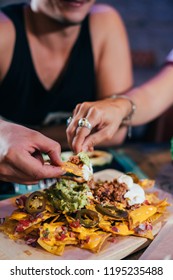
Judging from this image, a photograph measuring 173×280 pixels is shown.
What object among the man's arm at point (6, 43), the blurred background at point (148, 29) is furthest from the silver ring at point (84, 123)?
the blurred background at point (148, 29)

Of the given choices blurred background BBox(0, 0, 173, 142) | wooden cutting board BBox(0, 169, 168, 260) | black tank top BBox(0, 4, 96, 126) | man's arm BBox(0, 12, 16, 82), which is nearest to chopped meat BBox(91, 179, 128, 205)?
wooden cutting board BBox(0, 169, 168, 260)

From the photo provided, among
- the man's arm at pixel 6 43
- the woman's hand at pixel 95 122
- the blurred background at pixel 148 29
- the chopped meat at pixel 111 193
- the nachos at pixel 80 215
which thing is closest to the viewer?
the nachos at pixel 80 215

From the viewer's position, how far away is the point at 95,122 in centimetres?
181

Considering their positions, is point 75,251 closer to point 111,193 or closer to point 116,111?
point 111,193

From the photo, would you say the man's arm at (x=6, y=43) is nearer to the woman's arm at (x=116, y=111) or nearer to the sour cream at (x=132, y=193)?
the woman's arm at (x=116, y=111)

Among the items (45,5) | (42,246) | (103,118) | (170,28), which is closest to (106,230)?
(42,246)

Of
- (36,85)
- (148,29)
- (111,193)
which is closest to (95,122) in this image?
(111,193)

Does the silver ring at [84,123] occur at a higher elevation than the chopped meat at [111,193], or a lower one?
higher

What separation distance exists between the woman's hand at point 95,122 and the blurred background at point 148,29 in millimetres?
2981

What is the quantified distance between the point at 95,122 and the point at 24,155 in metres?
0.61

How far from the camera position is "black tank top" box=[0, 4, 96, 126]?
2.37 metres

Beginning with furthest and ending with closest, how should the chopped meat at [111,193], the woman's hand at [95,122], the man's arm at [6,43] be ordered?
1. the man's arm at [6,43]
2. the woman's hand at [95,122]
3. the chopped meat at [111,193]

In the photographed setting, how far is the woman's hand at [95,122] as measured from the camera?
1689 millimetres
